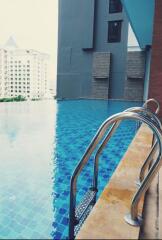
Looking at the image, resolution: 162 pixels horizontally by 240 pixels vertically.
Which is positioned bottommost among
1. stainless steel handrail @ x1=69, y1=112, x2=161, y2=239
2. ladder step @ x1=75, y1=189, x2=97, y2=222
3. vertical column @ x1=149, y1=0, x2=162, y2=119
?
ladder step @ x1=75, y1=189, x2=97, y2=222

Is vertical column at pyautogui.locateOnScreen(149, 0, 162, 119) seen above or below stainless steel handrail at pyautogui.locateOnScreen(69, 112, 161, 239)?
above

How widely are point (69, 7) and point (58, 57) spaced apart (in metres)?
3.78

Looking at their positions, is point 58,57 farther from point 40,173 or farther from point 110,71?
point 40,173

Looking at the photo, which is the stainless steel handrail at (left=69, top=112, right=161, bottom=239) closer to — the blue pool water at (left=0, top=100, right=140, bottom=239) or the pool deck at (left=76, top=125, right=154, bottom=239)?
the pool deck at (left=76, top=125, right=154, bottom=239)

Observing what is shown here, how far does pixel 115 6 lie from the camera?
53.4 ft

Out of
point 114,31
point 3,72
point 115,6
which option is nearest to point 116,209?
point 114,31

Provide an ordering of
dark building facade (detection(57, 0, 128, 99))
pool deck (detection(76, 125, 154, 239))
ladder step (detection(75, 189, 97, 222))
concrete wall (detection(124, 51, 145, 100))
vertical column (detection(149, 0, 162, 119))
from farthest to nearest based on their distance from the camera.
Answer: dark building facade (detection(57, 0, 128, 99))
concrete wall (detection(124, 51, 145, 100))
vertical column (detection(149, 0, 162, 119))
ladder step (detection(75, 189, 97, 222))
pool deck (detection(76, 125, 154, 239))

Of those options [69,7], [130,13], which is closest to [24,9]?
[69,7]

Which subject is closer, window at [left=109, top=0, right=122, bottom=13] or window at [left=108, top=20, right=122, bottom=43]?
window at [left=109, top=0, right=122, bottom=13]

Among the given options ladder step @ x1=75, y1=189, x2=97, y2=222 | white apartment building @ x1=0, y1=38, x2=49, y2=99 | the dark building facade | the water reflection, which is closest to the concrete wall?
the dark building facade

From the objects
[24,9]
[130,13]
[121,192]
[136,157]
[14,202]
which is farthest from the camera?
[24,9]

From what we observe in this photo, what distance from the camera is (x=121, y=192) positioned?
193 centimetres

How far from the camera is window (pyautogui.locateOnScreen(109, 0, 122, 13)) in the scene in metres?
16.2

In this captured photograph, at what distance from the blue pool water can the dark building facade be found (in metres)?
→ 10.7
